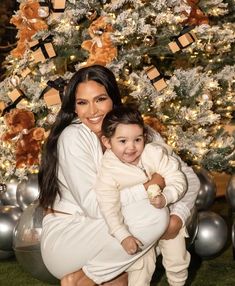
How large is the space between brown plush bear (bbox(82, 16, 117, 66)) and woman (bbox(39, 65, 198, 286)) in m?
1.21

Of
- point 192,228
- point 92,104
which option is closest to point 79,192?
point 92,104

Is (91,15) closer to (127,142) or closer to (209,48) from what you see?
(209,48)

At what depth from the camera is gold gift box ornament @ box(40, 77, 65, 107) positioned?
3.89 metres

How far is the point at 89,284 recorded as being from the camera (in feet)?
8.59

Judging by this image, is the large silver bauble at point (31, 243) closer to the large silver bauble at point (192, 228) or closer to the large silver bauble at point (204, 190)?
the large silver bauble at point (192, 228)

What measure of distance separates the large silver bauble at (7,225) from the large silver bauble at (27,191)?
0.17m

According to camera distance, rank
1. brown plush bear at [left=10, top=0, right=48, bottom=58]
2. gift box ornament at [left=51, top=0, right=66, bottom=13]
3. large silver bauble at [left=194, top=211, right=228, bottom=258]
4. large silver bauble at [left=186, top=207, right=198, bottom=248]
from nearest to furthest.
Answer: large silver bauble at [left=186, top=207, right=198, bottom=248] → large silver bauble at [left=194, top=211, right=228, bottom=258] → gift box ornament at [left=51, top=0, right=66, bottom=13] → brown plush bear at [left=10, top=0, right=48, bottom=58]

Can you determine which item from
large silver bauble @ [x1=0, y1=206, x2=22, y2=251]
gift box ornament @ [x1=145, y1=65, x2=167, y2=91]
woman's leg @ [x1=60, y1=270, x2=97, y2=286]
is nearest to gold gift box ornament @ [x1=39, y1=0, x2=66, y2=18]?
gift box ornament @ [x1=145, y1=65, x2=167, y2=91]

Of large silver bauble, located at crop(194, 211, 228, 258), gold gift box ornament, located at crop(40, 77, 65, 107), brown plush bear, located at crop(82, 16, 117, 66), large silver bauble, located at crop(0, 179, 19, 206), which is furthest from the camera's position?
large silver bauble, located at crop(0, 179, 19, 206)

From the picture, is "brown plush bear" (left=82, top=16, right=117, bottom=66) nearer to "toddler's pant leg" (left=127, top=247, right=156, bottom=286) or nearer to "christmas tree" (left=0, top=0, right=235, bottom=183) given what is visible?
"christmas tree" (left=0, top=0, right=235, bottom=183)

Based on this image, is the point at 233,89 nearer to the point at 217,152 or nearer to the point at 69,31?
the point at 217,152

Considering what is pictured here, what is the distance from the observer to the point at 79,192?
259 centimetres

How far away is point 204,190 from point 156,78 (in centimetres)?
89

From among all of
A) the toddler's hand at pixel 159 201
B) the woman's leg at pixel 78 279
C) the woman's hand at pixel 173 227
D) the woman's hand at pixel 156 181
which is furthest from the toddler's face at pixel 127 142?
the woman's leg at pixel 78 279
